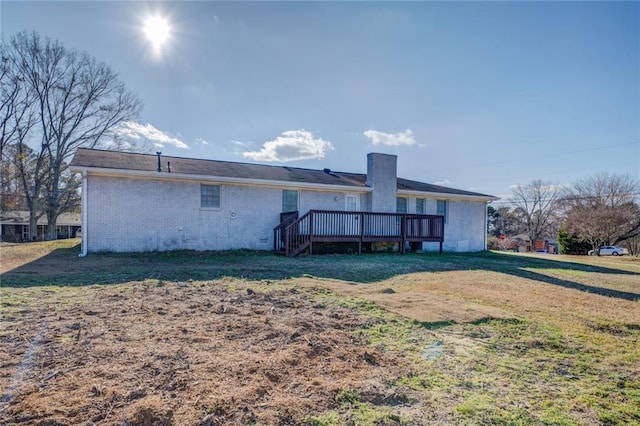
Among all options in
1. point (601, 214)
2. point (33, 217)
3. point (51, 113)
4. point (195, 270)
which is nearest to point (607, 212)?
point (601, 214)

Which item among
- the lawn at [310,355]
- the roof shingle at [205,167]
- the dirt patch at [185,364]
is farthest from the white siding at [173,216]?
the dirt patch at [185,364]

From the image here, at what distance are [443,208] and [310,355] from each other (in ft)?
50.3

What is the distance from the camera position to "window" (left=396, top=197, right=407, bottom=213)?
16250 mm

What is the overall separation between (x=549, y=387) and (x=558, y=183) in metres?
49.9

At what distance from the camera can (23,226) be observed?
35781 mm

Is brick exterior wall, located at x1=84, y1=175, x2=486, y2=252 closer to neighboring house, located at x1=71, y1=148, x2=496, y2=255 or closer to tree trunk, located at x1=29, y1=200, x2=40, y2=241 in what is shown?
neighboring house, located at x1=71, y1=148, x2=496, y2=255

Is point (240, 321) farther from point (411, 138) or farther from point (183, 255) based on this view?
point (411, 138)

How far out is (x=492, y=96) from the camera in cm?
1378

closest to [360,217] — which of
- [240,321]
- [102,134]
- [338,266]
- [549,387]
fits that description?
[338,266]

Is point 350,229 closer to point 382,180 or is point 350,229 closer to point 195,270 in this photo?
point 382,180

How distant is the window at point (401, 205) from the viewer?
16.2m

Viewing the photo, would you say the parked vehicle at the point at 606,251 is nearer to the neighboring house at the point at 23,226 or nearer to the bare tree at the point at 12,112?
the bare tree at the point at 12,112

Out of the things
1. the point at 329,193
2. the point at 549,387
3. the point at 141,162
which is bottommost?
the point at 549,387

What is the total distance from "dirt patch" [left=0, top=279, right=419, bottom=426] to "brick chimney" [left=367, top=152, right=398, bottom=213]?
34.9 ft
